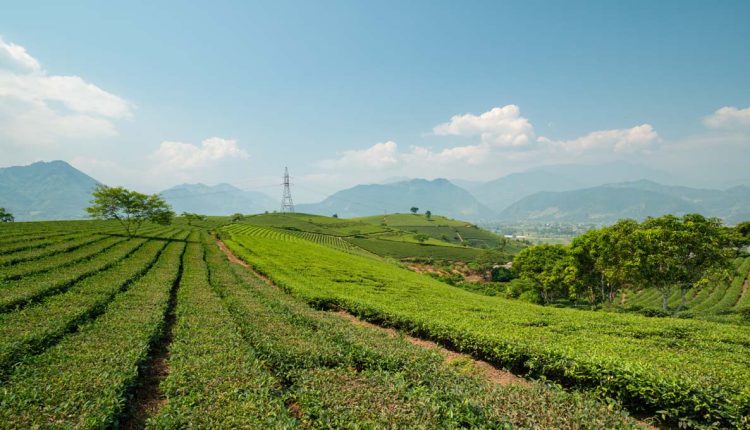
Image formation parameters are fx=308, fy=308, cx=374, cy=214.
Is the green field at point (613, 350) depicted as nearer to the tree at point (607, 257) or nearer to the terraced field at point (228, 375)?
the terraced field at point (228, 375)

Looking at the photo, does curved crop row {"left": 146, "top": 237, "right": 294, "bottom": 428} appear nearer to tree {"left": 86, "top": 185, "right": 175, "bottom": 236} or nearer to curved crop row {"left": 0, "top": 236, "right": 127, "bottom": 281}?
curved crop row {"left": 0, "top": 236, "right": 127, "bottom": 281}

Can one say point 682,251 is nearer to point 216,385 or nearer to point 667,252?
point 667,252

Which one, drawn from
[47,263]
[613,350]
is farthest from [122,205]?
[613,350]

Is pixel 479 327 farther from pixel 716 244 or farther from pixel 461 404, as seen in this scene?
pixel 716 244

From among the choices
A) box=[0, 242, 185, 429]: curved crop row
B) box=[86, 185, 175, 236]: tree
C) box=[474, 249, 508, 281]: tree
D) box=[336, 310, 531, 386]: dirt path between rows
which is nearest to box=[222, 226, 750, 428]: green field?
box=[336, 310, 531, 386]: dirt path between rows

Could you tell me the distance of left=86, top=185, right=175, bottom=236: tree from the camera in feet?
189

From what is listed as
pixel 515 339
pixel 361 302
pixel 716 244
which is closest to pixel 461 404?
pixel 515 339

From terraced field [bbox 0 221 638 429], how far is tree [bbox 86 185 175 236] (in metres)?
48.6

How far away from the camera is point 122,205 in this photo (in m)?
59.8

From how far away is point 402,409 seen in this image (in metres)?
7.59

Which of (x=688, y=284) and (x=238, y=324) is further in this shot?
(x=688, y=284)

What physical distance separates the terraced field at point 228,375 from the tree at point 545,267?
47.4 meters

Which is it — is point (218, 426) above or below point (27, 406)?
below

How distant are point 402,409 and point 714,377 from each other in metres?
9.52
